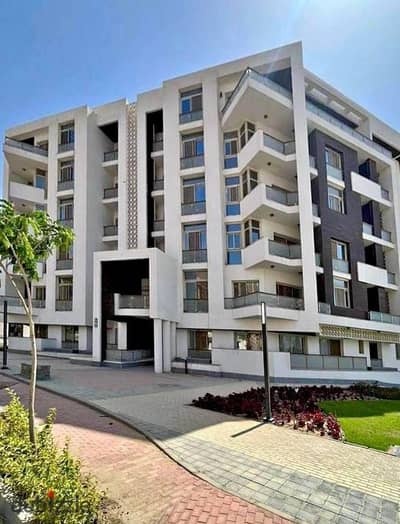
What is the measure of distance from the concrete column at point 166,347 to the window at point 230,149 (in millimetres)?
11216

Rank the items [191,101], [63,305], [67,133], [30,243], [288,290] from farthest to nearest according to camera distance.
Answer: [67,133] < [63,305] < [191,101] < [288,290] < [30,243]

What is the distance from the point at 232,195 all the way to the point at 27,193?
709 inches

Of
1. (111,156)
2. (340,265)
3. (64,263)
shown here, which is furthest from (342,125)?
(64,263)

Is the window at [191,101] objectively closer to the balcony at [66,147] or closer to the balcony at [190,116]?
the balcony at [190,116]

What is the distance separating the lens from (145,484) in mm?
5465

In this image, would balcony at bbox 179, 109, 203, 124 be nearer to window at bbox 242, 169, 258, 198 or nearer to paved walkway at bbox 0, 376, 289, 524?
window at bbox 242, 169, 258, 198

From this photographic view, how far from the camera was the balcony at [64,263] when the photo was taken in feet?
93.5

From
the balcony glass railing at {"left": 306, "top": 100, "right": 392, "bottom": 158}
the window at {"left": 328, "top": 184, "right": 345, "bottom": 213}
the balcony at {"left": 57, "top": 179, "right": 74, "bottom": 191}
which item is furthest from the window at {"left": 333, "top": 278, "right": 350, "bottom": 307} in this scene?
the balcony at {"left": 57, "top": 179, "right": 74, "bottom": 191}

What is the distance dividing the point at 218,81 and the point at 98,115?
10.7 meters

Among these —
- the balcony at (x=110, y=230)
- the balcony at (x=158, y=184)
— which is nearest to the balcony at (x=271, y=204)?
the balcony at (x=158, y=184)

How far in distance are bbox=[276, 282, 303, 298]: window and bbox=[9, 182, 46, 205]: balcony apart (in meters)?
21.4

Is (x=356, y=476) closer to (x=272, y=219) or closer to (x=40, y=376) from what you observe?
(x=40, y=376)

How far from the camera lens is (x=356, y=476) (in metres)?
5.97

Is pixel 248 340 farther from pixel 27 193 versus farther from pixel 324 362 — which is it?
pixel 27 193
